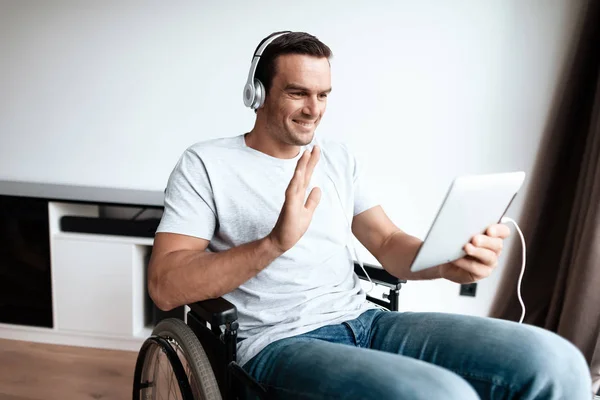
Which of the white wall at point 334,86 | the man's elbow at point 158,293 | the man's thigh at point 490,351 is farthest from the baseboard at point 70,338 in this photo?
the man's thigh at point 490,351

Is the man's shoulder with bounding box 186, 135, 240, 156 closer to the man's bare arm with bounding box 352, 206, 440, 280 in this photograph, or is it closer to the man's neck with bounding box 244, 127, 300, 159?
the man's neck with bounding box 244, 127, 300, 159

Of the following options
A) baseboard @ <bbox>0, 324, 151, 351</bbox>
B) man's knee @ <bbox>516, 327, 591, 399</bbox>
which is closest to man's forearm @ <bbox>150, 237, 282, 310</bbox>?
man's knee @ <bbox>516, 327, 591, 399</bbox>

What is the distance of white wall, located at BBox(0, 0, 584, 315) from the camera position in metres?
2.12

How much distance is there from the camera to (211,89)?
2293mm

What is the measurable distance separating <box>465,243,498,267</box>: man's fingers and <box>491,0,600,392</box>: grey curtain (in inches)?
33.4

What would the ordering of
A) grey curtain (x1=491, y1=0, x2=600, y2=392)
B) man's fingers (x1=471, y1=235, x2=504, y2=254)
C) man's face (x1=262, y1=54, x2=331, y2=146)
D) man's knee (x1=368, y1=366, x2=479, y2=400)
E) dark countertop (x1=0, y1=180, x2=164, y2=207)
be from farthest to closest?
dark countertop (x1=0, y1=180, x2=164, y2=207) < grey curtain (x1=491, y1=0, x2=600, y2=392) < man's face (x1=262, y1=54, x2=331, y2=146) < man's fingers (x1=471, y1=235, x2=504, y2=254) < man's knee (x1=368, y1=366, x2=479, y2=400)

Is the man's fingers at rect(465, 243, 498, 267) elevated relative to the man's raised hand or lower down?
lower down

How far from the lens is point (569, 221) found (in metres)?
2.05

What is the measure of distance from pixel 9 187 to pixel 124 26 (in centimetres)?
84

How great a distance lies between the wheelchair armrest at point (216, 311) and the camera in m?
1.03

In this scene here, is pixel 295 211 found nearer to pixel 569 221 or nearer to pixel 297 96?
pixel 297 96

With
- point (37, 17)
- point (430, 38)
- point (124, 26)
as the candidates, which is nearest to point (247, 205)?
point (430, 38)

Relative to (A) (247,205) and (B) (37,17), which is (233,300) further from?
(B) (37,17)

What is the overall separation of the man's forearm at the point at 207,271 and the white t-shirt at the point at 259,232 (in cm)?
8
